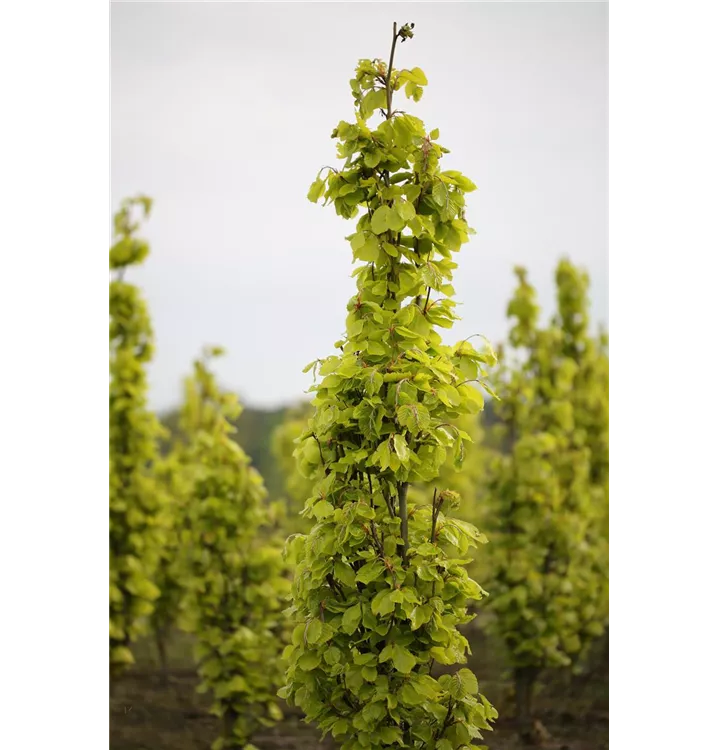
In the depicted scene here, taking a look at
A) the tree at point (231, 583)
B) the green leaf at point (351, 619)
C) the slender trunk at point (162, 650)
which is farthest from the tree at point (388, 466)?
the slender trunk at point (162, 650)

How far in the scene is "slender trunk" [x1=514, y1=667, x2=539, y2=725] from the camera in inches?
166

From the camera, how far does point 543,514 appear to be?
171 inches

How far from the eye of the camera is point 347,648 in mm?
2244

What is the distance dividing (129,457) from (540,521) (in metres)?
1.98

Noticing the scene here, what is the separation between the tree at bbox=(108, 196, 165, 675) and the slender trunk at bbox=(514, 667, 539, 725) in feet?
Answer: 5.74

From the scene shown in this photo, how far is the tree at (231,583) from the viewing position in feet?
12.0

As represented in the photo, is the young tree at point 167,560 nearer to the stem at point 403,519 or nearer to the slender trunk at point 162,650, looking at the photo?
the slender trunk at point 162,650

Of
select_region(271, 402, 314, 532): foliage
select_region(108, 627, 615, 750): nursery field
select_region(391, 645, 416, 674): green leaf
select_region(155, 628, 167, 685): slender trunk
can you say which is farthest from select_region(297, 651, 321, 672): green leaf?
select_region(271, 402, 314, 532): foliage

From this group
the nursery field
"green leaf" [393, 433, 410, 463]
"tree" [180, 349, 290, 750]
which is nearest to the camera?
"green leaf" [393, 433, 410, 463]

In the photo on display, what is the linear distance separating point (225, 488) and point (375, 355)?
1.62m

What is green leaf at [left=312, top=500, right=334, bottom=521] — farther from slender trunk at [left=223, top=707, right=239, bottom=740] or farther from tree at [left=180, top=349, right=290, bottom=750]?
slender trunk at [left=223, top=707, right=239, bottom=740]

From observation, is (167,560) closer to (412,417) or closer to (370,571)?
(370,571)

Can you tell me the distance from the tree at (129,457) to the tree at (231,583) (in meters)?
0.70

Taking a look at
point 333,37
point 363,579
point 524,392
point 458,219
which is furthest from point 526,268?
point 363,579
